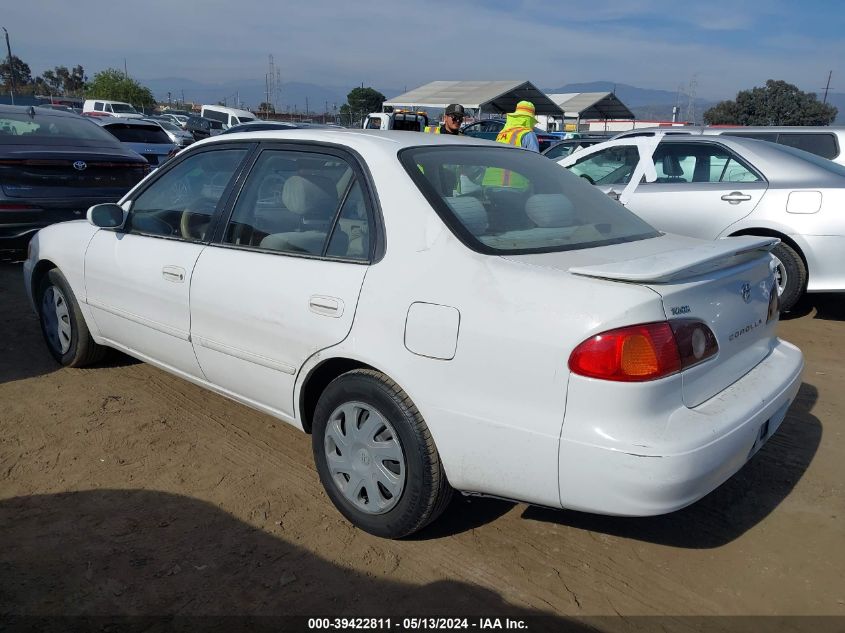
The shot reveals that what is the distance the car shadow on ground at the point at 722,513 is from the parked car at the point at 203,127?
24.6m

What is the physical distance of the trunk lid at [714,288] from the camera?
2340 mm

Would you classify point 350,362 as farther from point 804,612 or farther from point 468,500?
point 804,612

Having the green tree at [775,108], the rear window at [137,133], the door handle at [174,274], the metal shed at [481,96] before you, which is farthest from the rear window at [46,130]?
the green tree at [775,108]

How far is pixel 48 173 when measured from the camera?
6.68m

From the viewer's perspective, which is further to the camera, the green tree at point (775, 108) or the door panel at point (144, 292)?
the green tree at point (775, 108)

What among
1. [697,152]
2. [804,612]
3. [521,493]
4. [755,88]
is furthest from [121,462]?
[755,88]

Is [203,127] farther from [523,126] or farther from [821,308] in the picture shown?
[821,308]

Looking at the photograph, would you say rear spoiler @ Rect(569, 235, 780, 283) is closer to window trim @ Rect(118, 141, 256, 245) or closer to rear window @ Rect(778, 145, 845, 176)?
window trim @ Rect(118, 141, 256, 245)

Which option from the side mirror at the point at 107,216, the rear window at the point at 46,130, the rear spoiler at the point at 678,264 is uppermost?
the rear window at the point at 46,130

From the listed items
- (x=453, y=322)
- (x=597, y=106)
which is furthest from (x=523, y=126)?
(x=597, y=106)

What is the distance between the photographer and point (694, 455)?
7.42 feet

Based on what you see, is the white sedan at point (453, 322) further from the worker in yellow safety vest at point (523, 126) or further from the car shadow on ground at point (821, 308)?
the worker in yellow safety vest at point (523, 126)

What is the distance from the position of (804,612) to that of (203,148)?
3523 millimetres

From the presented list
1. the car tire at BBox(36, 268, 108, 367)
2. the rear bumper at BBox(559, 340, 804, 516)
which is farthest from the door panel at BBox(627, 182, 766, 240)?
the car tire at BBox(36, 268, 108, 367)
